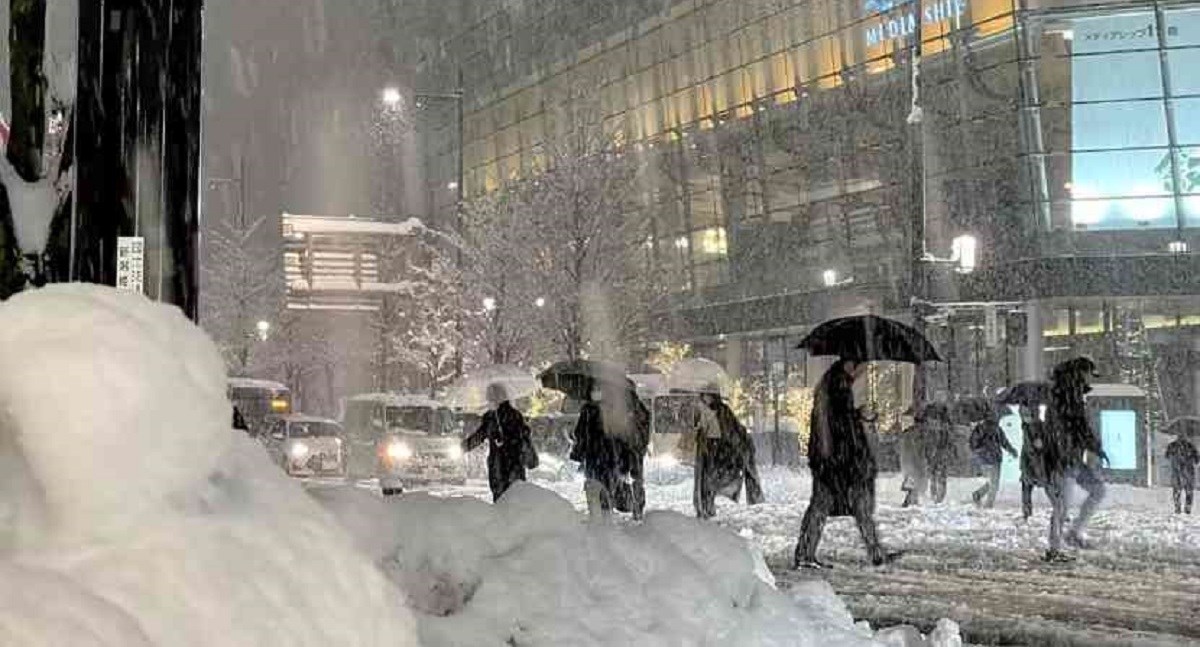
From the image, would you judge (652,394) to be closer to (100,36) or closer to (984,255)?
(984,255)

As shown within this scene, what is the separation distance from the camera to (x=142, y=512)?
2.08 m

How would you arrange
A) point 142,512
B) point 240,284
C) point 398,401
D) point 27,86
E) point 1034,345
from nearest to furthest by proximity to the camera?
point 142,512
point 27,86
point 398,401
point 1034,345
point 240,284

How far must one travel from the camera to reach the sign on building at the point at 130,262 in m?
5.74

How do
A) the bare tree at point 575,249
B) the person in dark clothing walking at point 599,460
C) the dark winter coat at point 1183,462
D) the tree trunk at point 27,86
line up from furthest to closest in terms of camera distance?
the bare tree at point 575,249 < the dark winter coat at point 1183,462 < the person in dark clothing walking at point 599,460 < the tree trunk at point 27,86

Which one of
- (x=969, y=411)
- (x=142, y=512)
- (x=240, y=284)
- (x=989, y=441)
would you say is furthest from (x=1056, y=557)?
(x=240, y=284)

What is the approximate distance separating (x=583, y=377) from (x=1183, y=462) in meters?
8.38

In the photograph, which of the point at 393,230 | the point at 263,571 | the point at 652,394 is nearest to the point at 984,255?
the point at 652,394

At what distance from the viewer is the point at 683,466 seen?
29.3 m

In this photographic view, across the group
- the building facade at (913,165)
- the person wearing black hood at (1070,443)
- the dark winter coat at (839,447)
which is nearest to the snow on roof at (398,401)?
the building facade at (913,165)

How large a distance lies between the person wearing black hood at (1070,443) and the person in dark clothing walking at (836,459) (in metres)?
2.02

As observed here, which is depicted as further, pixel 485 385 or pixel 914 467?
pixel 485 385

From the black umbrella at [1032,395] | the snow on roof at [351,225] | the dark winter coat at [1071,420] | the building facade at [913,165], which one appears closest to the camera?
the dark winter coat at [1071,420]

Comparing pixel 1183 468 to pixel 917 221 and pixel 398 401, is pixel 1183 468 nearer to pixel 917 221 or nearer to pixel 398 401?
pixel 917 221

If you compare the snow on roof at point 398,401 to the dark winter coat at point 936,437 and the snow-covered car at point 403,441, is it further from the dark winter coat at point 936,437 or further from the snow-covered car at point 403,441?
the dark winter coat at point 936,437
